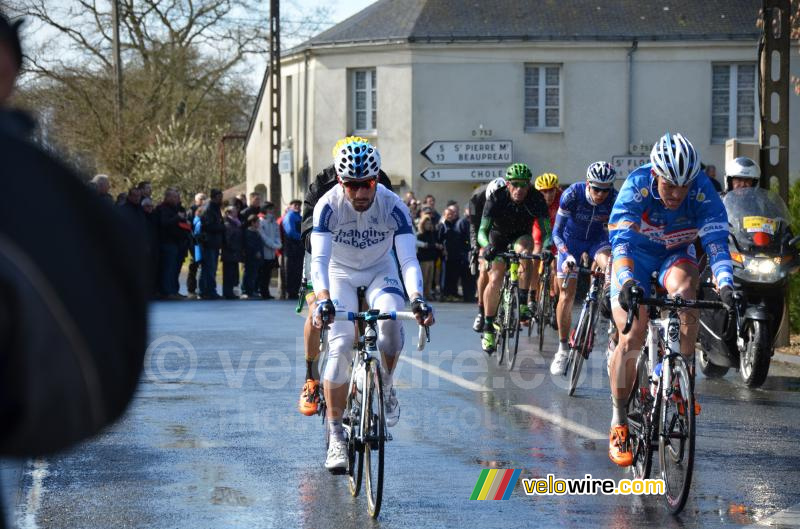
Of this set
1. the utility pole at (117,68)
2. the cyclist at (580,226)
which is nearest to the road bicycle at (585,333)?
the cyclist at (580,226)

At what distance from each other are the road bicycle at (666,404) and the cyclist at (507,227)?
22.8ft

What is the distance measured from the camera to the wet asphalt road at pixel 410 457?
22.4ft

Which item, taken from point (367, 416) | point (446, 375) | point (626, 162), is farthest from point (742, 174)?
point (626, 162)

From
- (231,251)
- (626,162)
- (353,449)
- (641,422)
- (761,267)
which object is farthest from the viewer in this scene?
(626,162)

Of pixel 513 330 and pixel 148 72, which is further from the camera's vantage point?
pixel 148 72

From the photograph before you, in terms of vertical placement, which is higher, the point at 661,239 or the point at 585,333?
the point at 661,239

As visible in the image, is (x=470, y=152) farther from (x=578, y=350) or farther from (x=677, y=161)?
(x=677, y=161)

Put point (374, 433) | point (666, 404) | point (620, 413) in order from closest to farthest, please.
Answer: point (666, 404)
point (374, 433)
point (620, 413)

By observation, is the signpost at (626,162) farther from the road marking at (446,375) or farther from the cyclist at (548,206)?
the road marking at (446,375)

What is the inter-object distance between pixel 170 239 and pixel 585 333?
45.3ft

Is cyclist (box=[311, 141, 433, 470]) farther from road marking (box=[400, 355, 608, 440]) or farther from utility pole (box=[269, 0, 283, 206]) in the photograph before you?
utility pole (box=[269, 0, 283, 206])

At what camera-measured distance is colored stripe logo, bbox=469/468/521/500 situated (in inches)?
289

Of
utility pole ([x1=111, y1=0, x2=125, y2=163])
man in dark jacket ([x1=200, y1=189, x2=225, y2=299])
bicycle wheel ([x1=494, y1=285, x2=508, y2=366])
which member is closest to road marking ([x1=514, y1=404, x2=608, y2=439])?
bicycle wheel ([x1=494, y1=285, x2=508, y2=366])

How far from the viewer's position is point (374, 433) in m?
7.09
